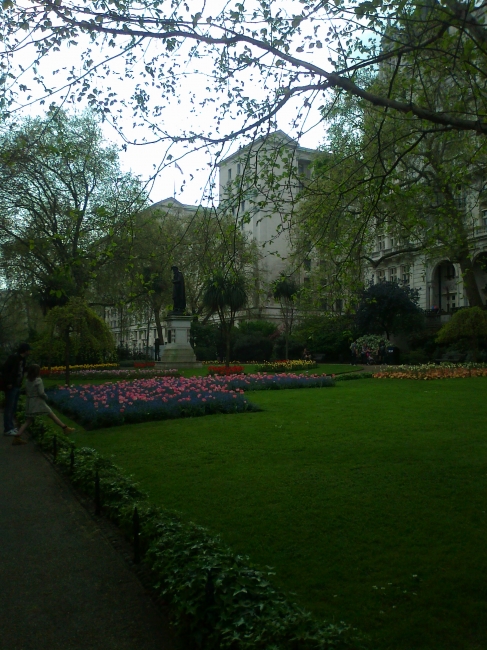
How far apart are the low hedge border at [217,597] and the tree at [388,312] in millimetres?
31284

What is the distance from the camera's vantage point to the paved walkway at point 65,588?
4043mm

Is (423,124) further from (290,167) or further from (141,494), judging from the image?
(141,494)

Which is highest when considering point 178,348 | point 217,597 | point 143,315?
point 143,315

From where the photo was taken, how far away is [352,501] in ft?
21.6

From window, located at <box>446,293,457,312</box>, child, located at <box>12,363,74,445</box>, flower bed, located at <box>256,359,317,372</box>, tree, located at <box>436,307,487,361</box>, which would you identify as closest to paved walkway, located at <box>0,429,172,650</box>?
child, located at <box>12,363,74,445</box>

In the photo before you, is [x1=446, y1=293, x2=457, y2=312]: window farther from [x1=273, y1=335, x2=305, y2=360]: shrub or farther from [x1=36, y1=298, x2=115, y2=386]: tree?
[x1=36, y1=298, x2=115, y2=386]: tree

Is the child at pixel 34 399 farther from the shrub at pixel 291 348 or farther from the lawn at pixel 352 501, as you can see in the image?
the shrub at pixel 291 348

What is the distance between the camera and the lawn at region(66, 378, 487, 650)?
427 centimetres

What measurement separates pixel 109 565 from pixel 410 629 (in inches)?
103

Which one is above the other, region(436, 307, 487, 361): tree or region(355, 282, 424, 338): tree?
region(355, 282, 424, 338): tree

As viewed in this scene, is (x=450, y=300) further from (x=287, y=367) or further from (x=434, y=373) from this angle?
(x=434, y=373)

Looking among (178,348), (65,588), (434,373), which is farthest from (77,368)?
(65,588)

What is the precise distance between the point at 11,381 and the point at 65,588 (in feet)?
27.4

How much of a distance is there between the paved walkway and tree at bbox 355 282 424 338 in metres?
30.3
